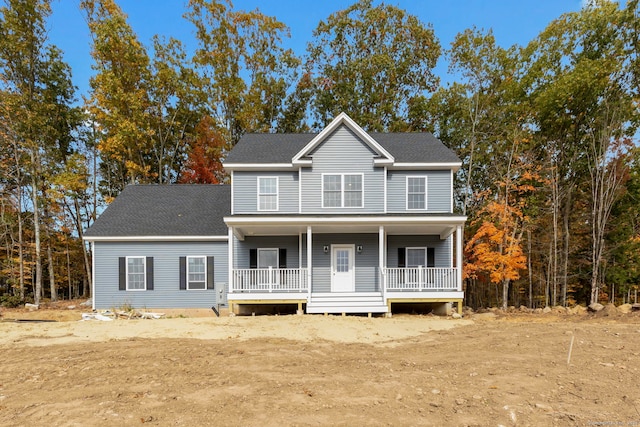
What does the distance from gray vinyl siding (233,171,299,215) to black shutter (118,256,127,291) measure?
524 cm

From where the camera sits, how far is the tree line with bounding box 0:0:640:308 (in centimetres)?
1752

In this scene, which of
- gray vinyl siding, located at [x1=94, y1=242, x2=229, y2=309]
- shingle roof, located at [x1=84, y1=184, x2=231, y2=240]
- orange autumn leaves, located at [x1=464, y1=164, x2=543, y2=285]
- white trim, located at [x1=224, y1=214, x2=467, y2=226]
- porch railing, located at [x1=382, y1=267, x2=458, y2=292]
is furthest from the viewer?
orange autumn leaves, located at [x1=464, y1=164, x2=543, y2=285]

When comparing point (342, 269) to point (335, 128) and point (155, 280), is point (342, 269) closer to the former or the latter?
point (335, 128)

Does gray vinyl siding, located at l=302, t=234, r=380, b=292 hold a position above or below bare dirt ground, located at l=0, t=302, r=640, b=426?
above

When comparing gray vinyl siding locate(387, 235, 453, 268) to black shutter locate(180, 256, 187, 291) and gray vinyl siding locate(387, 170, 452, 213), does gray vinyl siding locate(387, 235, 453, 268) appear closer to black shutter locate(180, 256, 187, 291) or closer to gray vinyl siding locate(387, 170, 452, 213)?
gray vinyl siding locate(387, 170, 452, 213)

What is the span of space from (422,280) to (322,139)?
7.10m

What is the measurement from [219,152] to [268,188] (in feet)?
35.0

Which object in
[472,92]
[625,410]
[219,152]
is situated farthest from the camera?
[219,152]

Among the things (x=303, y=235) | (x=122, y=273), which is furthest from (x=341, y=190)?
(x=122, y=273)

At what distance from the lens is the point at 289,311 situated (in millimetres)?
14617

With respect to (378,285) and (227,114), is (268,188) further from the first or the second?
(227,114)

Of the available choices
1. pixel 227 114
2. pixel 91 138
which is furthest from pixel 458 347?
pixel 91 138

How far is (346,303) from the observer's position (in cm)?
1260

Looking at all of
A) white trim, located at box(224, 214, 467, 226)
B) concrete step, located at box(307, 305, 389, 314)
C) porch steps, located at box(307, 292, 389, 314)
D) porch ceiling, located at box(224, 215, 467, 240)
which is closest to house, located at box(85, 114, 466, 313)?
porch ceiling, located at box(224, 215, 467, 240)
